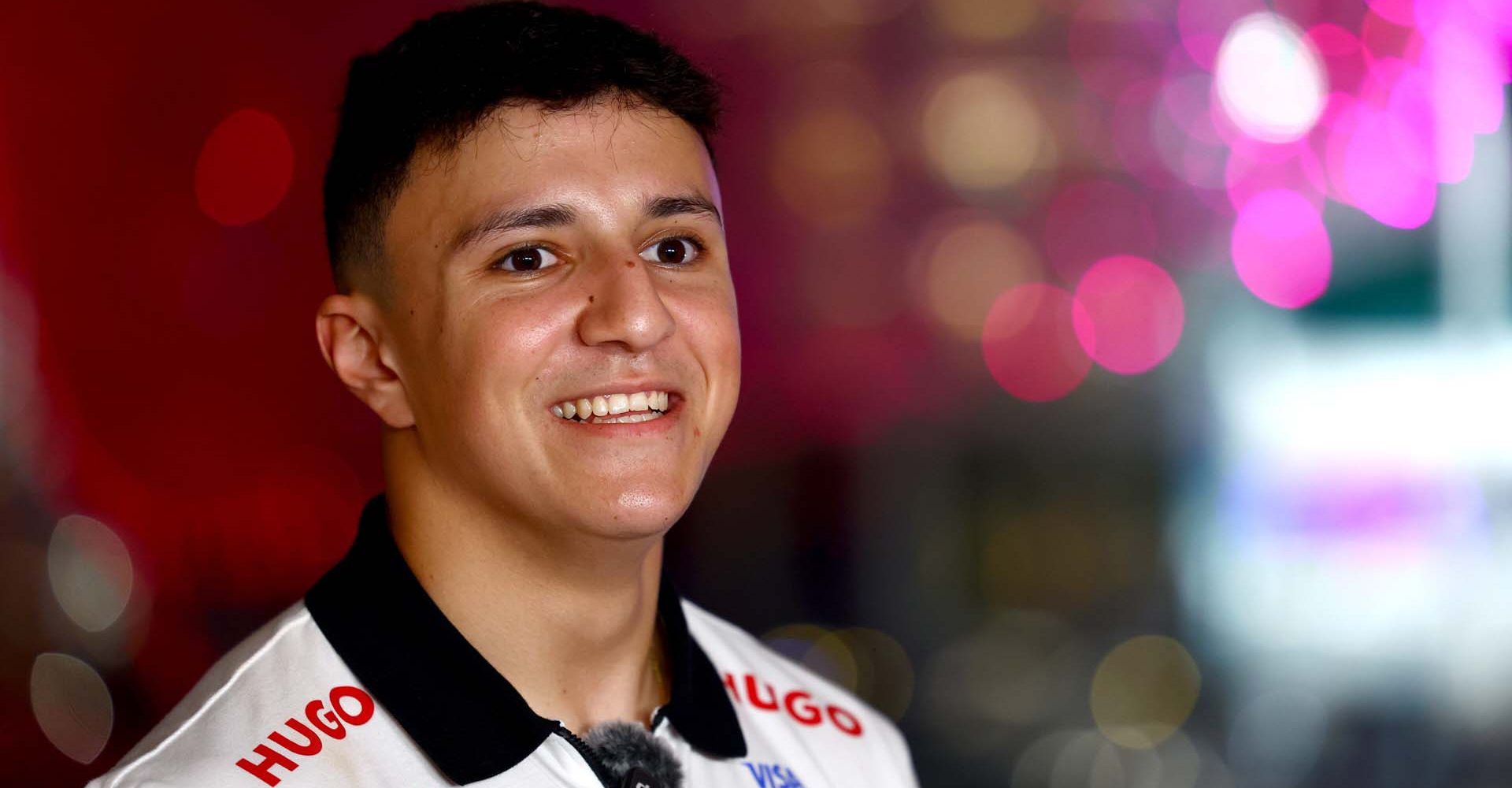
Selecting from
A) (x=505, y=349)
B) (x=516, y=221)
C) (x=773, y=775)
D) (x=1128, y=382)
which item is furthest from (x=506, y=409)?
(x=1128, y=382)

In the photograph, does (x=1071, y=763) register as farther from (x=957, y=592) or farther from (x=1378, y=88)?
(x=1378, y=88)

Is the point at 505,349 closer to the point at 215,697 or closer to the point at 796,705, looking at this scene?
the point at 215,697

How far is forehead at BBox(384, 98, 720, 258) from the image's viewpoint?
4.30 ft

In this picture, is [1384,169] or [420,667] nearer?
[420,667]

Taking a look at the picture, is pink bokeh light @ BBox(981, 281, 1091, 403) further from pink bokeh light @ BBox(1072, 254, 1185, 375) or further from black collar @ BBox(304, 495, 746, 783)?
black collar @ BBox(304, 495, 746, 783)

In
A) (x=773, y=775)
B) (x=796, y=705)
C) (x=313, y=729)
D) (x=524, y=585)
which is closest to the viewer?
(x=313, y=729)

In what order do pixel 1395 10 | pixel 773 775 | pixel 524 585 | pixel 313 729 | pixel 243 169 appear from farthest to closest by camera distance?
pixel 1395 10, pixel 243 169, pixel 773 775, pixel 524 585, pixel 313 729

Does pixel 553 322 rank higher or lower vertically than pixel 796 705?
higher

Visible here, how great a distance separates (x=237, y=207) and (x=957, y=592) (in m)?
2.29

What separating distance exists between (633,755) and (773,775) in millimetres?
215

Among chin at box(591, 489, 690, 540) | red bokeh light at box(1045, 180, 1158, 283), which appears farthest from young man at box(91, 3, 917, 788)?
red bokeh light at box(1045, 180, 1158, 283)

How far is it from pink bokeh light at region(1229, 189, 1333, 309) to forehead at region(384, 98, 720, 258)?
3243mm

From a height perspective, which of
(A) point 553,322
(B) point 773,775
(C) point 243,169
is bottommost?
(B) point 773,775

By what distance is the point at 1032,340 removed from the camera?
4.28m
